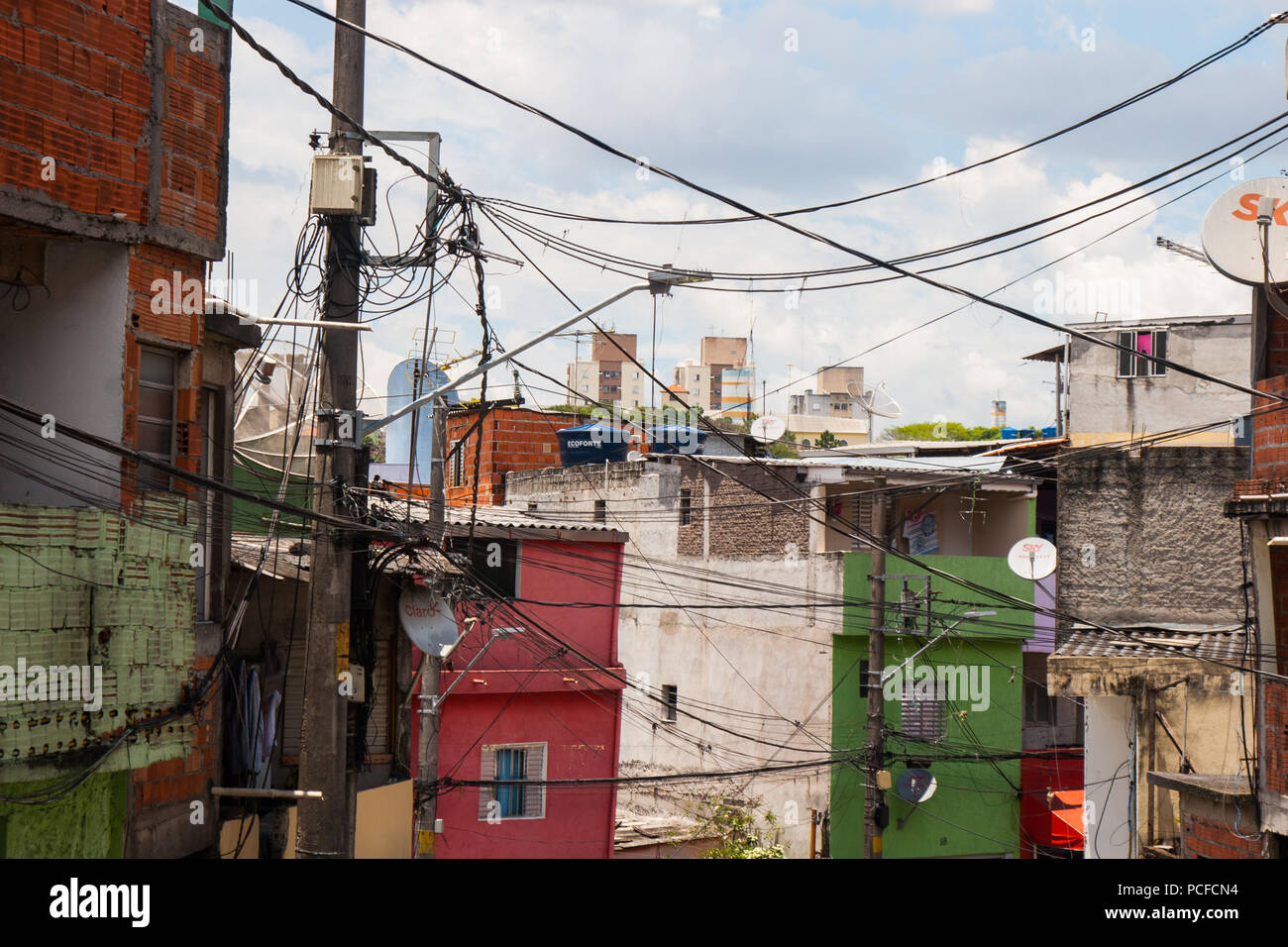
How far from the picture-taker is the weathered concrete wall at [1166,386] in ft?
98.5

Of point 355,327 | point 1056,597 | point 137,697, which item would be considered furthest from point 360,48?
point 1056,597

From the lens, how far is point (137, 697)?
9094 mm

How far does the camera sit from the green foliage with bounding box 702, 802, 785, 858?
25828 mm

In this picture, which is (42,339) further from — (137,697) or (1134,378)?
(1134,378)

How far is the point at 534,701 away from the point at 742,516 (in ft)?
28.8

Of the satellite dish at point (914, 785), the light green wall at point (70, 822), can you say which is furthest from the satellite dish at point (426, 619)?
the satellite dish at point (914, 785)

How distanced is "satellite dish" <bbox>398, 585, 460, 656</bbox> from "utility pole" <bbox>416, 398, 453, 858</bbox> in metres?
1.87

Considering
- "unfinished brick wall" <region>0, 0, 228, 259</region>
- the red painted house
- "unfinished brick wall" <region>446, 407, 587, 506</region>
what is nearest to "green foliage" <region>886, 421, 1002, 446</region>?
"unfinished brick wall" <region>446, 407, 587, 506</region>

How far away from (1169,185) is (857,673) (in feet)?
54.4

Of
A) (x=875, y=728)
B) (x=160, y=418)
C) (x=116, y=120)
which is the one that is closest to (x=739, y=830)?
(x=875, y=728)

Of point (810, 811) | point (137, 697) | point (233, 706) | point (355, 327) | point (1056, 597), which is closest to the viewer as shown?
Result: point (137, 697)

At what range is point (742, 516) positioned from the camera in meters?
28.9

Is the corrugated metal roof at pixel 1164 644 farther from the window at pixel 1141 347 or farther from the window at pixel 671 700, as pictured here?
the window at pixel 1141 347

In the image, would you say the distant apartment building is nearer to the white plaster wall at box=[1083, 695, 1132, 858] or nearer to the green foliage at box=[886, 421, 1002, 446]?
the green foliage at box=[886, 421, 1002, 446]
